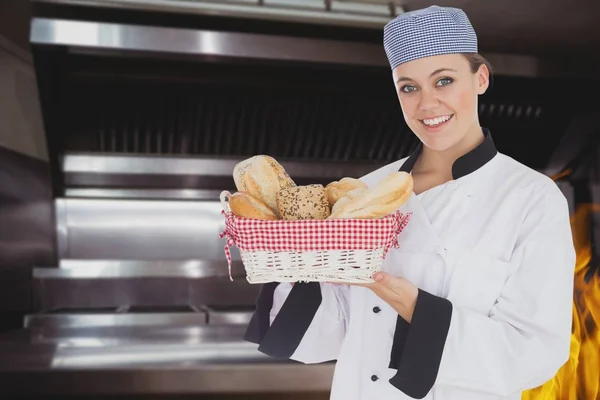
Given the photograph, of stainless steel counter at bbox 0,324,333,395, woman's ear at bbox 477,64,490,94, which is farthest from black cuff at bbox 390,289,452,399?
stainless steel counter at bbox 0,324,333,395

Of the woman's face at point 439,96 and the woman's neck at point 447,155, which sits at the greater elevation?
the woman's face at point 439,96

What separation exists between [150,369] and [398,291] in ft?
3.14

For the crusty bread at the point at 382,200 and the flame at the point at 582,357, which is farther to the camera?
the flame at the point at 582,357

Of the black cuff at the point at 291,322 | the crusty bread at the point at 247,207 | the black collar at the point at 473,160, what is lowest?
the black cuff at the point at 291,322

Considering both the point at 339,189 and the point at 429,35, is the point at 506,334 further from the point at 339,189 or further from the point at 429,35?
the point at 429,35

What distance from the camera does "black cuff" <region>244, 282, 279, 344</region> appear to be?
3.96 feet

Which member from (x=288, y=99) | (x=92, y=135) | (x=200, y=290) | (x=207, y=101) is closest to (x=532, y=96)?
(x=288, y=99)

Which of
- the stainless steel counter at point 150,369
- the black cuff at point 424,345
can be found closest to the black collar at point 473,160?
the black cuff at point 424,345

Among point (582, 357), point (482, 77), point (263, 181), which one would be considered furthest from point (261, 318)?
point (582, 357)

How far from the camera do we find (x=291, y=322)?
119cm

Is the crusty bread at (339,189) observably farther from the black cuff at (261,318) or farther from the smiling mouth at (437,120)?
the black cuff at (261,318)

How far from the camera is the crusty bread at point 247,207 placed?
0.93 meters

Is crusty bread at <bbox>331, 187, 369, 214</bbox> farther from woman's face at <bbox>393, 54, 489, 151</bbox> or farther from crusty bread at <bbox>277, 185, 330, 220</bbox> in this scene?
woman's face at <bbox>393, 54, 489, 151</bbox>

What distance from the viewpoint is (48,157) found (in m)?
2.27
